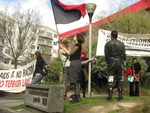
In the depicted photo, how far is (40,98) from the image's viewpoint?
7.30 m

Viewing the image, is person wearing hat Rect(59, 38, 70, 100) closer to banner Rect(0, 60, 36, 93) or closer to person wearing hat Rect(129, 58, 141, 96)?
person wearing hat Rect(129, 58, 141, 96)

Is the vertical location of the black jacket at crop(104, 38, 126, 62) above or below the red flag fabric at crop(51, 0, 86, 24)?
below

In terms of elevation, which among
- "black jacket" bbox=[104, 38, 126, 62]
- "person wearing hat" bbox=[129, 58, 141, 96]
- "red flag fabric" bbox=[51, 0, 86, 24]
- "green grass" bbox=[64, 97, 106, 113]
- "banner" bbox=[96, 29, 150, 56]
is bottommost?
"green grass" bbox=[64, 97, 106, 113]

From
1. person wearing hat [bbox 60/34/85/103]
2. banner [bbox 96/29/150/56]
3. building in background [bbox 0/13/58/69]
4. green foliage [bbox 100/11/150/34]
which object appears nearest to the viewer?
person wearing hat [bbox 60/34/85/103]

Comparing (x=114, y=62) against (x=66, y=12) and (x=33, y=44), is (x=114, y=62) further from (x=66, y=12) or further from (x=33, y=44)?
(x=33, y=44)

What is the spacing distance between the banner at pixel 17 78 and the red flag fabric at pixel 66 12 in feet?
13.2

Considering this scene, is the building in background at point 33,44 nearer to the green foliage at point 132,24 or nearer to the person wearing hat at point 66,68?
the person wearing hat at point 66,68

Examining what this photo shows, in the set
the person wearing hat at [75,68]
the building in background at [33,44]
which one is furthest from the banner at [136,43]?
the building in background at [33,44]

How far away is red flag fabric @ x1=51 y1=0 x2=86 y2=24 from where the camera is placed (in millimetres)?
8805

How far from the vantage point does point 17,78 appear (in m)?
12.9

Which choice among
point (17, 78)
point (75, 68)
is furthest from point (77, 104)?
point (17, 78)

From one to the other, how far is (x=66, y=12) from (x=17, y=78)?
5.05 metres

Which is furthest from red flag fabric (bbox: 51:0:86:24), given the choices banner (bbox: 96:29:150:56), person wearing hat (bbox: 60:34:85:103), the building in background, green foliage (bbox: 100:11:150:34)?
green foliage (bbox: 100:11:150:34)

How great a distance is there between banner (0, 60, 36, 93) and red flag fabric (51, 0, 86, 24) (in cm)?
402
